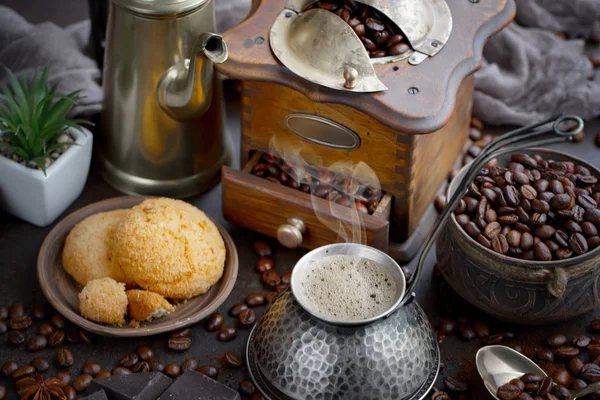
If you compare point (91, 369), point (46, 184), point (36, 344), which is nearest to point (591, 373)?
point (91, 369)

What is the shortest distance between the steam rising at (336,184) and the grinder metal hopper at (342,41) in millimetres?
220

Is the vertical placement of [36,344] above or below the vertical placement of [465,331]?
below

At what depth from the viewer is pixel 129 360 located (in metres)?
1.65

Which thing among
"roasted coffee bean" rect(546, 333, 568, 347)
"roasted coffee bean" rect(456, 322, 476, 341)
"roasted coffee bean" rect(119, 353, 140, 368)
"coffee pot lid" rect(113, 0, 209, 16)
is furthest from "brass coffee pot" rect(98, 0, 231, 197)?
"roasted coffee bean" rect(546, 333, 568, 347)

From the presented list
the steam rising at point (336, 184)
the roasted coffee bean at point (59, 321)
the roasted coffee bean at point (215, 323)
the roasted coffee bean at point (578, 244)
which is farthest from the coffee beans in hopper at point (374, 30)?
the roasted coffee bean at point (59, 321)

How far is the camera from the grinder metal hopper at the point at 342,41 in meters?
1.66

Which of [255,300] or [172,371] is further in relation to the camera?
[255,300]

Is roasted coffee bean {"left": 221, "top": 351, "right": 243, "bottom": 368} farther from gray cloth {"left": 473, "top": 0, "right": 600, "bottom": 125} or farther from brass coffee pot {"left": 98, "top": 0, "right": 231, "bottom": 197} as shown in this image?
gray cloth {"left": 473, "top": 0, "right": 600, "bottom": 125}

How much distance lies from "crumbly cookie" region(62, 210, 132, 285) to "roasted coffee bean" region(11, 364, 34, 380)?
0.22 meters

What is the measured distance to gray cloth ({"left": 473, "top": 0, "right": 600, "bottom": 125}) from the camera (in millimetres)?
2246

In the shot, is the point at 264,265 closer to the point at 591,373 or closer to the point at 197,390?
the point at 197,390

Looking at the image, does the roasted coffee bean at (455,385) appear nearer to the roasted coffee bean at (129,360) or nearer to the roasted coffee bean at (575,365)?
the roasted coffee bean at (575,365)

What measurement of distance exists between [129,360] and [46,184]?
0.47m

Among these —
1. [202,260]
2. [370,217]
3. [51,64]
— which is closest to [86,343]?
[202,260]
